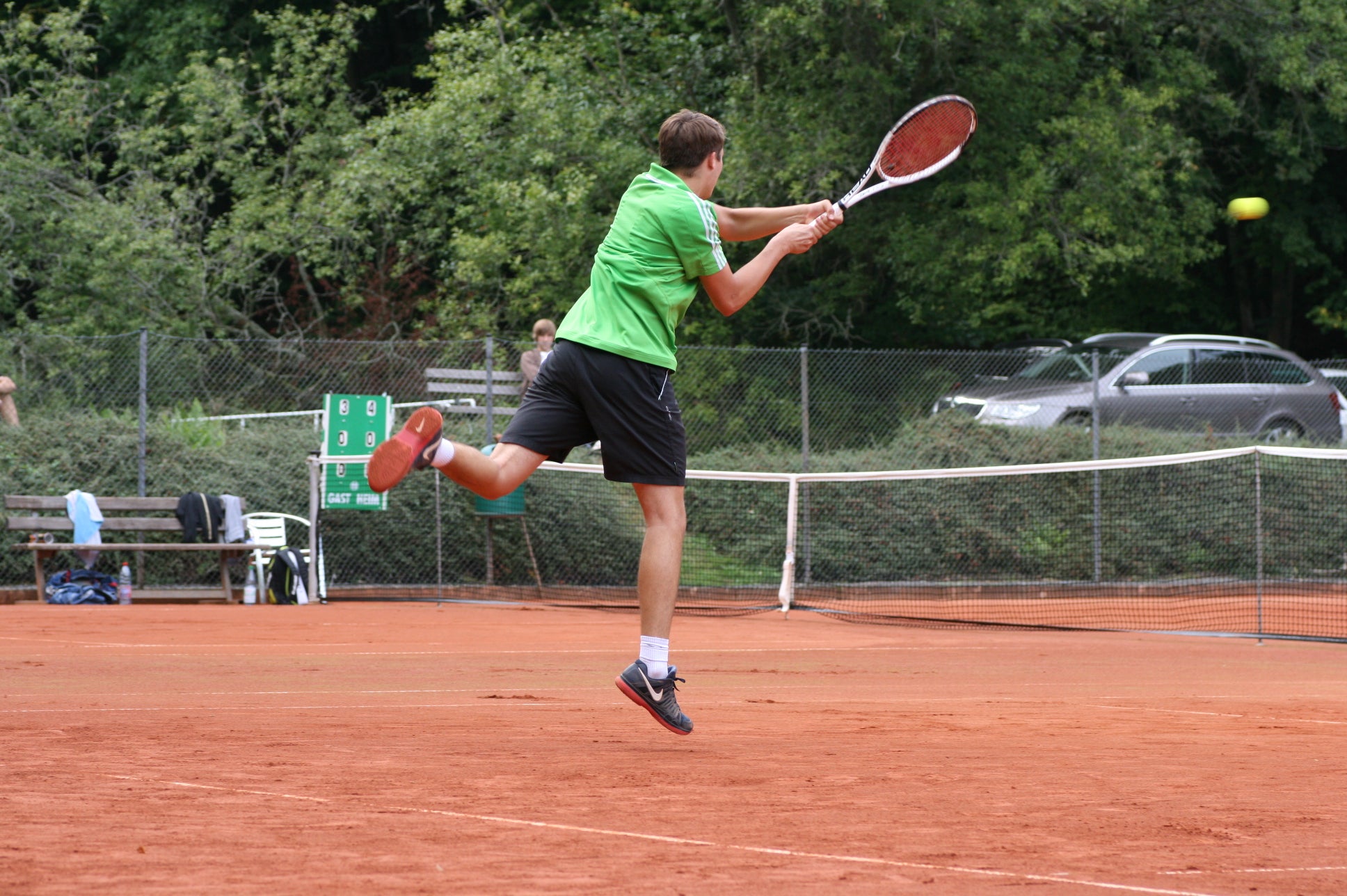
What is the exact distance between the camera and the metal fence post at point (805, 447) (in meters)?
14.0

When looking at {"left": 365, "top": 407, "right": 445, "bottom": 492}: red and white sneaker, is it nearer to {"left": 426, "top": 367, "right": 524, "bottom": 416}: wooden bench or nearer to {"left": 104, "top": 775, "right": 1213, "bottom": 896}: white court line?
{"left": 104, "top": 775, "right": 1213, "bottom": 896}: white court line

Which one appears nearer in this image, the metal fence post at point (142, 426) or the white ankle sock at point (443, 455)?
the white ankle sock at point (443, 455)

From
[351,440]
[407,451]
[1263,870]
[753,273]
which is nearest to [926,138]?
[753,273]

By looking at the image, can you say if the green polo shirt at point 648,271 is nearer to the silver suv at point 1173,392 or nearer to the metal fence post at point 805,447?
the metal fence post at point 805,447

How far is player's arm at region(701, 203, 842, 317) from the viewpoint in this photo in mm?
4840

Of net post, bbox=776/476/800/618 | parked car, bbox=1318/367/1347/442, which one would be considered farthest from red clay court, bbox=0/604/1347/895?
parked car, bbox=1318/367/1347/442

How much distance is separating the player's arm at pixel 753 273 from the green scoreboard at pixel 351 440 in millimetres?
8588

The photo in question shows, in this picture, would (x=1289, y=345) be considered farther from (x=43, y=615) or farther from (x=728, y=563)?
(x=43, y=615)

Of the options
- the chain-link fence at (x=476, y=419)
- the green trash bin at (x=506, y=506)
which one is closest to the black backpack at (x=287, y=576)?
the chain-link fence at (x=476, y=419)

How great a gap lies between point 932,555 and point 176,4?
17901 mm

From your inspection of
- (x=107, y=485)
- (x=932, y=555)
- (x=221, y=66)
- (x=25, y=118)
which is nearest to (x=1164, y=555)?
(x=932, y=555)

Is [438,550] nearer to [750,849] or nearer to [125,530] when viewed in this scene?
[125,530]

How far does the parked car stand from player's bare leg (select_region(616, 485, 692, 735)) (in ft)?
46.5

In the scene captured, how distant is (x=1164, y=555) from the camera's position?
580 inches
